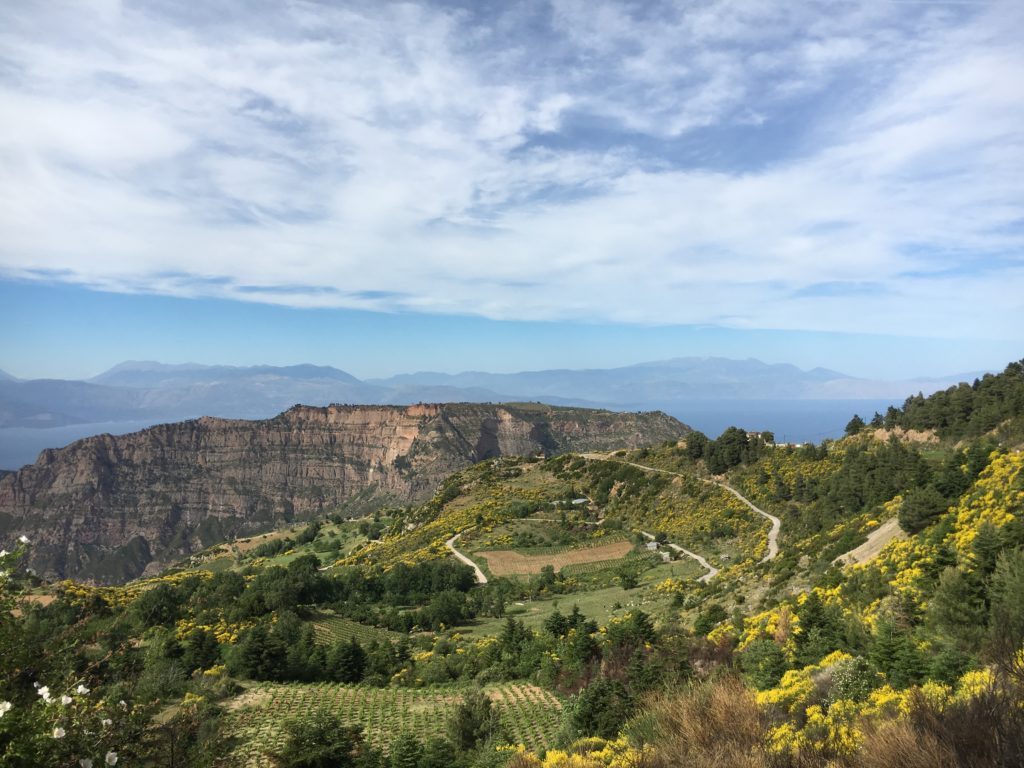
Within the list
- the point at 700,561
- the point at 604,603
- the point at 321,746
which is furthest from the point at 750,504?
the point at 321,746

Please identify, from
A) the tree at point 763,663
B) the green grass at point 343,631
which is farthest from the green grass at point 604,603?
the tree at point 763,663

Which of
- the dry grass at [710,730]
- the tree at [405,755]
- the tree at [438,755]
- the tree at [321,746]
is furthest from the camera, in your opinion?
the tree at [321,746]

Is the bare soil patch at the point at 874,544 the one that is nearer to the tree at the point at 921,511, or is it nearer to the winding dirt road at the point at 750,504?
the tree at the point at 921,511

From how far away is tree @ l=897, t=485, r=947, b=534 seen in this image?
81.9 feet

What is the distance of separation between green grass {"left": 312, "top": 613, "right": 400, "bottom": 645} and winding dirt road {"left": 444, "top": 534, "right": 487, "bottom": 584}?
16.8 metres

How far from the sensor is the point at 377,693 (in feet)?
80.3

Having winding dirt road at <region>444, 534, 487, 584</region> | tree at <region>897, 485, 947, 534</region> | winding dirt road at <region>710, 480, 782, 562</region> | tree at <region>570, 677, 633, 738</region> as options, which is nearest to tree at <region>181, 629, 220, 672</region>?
tree at <region>570, 677, 633, 738</region>

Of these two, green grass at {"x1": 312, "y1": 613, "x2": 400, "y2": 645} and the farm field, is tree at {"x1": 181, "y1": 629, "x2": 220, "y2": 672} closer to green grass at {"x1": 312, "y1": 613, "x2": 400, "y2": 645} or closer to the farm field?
the farm field

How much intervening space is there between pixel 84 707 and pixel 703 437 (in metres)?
73.6

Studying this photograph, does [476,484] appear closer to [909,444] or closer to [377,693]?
[909,444]

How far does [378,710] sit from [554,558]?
125ft

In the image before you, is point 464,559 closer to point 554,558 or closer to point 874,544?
point 554,558

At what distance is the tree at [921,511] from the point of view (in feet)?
81.9

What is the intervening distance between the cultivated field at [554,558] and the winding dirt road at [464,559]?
1287 mm
